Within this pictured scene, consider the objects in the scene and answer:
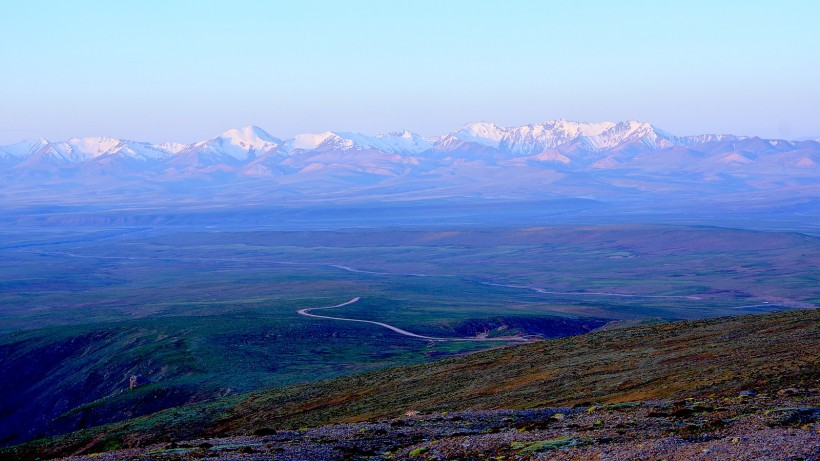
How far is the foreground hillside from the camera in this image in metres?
24.8

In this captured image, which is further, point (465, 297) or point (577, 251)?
point (577, 251)

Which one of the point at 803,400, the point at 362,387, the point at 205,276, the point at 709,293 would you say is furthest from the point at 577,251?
the point at 803,400

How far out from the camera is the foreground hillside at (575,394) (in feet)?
81.4

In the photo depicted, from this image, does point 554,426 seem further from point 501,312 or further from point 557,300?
point 557,300

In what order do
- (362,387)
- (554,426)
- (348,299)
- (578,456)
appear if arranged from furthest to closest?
1. (348,299)
2. (362,387)
3. (554,426)
4. (578,456)

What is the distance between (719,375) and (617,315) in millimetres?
67331

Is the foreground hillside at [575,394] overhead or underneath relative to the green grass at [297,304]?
overhead

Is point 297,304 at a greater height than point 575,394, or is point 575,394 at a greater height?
point 575,394

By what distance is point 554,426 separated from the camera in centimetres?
2602

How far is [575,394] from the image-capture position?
118ft

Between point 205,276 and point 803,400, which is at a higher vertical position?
point 803,400

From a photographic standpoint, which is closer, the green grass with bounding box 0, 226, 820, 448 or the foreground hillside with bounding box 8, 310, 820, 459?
the foreground hillside with bounding box 8, 310, 820, 459

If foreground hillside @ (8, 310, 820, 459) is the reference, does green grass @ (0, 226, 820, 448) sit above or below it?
below

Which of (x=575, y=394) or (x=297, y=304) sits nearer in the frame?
(x=575, y=394)
